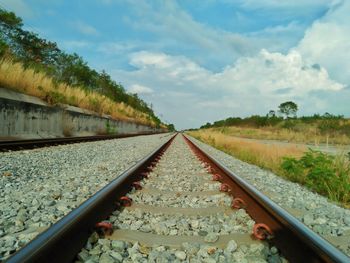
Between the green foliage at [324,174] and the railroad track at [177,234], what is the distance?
99.5 inches

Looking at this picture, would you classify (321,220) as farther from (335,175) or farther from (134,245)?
(335,175)

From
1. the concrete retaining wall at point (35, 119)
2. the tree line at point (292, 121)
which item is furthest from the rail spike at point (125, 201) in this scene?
the tree line at point (292, 121)

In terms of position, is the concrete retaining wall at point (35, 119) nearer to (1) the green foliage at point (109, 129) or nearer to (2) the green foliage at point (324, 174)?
(1) the green foliage at point (109, 129)

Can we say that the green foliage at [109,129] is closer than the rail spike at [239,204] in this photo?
No

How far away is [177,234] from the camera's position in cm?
309

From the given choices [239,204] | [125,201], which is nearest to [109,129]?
[125,201]

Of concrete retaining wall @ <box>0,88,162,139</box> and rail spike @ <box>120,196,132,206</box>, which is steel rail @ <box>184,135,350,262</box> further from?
concrete retaining wall @ <box>0,88,162,139</box>

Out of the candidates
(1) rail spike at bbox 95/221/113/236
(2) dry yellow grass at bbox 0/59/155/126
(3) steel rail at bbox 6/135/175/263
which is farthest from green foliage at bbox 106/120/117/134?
(1) rail spike at bbox 95/221/113/236

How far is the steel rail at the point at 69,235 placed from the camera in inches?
74.8

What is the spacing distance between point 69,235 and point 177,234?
40.8 inches

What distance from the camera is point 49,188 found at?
4.85 m

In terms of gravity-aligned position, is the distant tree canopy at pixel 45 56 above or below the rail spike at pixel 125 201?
above

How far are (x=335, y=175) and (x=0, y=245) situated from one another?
5.60 m

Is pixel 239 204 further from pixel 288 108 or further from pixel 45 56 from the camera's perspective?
pixel 288 108
